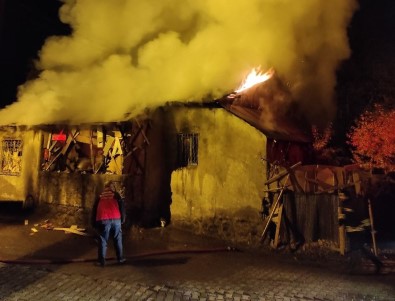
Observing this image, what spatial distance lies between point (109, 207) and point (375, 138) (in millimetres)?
13703

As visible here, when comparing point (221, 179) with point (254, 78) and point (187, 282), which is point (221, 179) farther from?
point (187, 282)

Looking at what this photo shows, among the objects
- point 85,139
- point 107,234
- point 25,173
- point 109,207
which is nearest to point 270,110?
point 85,139

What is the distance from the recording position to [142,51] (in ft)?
51.1

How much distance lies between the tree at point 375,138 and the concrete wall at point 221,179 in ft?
25.8

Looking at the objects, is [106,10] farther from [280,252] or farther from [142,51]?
[280,252]

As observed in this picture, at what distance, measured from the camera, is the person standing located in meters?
8.59

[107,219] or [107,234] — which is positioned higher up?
[107,219]

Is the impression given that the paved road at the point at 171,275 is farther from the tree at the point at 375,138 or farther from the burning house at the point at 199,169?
the tree at the point at 375,138

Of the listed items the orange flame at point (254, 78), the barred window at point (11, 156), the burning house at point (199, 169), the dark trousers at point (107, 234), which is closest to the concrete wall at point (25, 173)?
the burning house at point (199, 169)

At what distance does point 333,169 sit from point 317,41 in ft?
24.2

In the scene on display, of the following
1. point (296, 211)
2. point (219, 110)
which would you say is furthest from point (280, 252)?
point (219, 110)

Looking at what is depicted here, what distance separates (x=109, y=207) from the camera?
8703mm

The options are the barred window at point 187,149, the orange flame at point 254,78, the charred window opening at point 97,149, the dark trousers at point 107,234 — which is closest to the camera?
the dark trousers at point 107,234

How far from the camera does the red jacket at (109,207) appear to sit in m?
8.65
